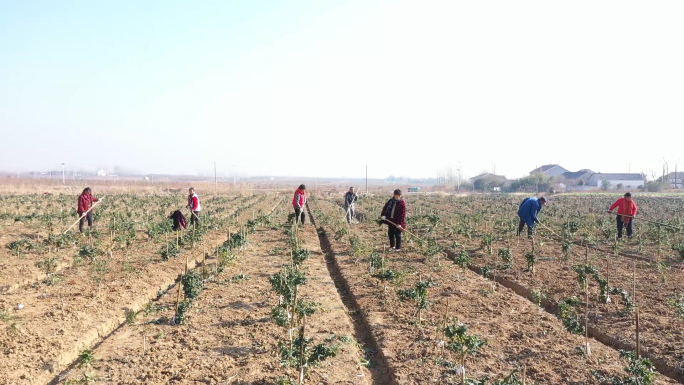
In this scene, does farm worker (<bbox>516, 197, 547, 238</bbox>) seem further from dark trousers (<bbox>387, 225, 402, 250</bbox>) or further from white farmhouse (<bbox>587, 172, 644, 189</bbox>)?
white farmhouse (<bbox>587, 172, 644, 189</bbox>)

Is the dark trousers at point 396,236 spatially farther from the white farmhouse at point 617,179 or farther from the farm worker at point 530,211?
the white farmhouse at point 617,179

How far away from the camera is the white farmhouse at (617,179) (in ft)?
299

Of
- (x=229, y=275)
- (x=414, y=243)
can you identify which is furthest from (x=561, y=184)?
(x=229, y=275)

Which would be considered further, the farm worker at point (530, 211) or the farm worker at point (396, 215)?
the farm worker at point (530, 211)

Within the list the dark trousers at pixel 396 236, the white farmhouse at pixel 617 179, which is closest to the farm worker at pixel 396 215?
the dark trousers at pixel 396 236

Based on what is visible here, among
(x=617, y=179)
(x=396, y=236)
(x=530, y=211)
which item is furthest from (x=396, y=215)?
(x=617, y=179)

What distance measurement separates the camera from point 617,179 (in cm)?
9362

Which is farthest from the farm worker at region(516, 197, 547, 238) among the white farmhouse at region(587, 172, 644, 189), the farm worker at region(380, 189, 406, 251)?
the white farmhouse at region(587, 172, 644, 189)

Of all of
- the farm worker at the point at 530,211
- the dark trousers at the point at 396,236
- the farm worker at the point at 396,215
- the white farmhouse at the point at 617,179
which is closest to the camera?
the farm worker at the point at 396,215

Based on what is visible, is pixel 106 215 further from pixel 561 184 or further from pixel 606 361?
pixel 561 184

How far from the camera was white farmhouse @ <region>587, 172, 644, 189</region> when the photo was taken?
9119 cm

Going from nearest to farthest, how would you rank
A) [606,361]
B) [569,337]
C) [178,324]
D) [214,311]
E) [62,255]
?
[606,361]
[569,337]
[178,324]
[214,311]
[62,255]

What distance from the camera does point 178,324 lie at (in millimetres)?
7141

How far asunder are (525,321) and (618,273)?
4707 mm
